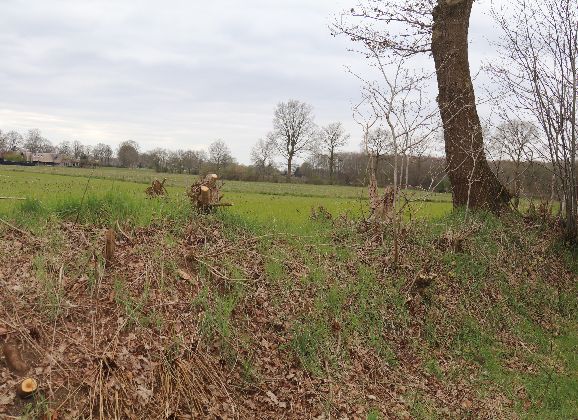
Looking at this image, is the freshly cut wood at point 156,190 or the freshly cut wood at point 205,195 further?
the freshly cut wood at point 156,190

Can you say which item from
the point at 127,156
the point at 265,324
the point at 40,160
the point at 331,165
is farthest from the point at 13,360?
the point at 127,156

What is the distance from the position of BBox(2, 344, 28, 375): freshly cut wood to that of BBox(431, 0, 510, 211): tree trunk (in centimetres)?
871

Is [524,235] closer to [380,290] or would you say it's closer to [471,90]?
[471,90]

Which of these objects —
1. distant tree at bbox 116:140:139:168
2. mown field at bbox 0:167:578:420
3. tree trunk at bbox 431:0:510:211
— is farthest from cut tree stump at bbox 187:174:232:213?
distant tree at bbox 116:140:139:168

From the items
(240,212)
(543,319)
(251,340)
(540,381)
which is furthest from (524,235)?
(251,340)

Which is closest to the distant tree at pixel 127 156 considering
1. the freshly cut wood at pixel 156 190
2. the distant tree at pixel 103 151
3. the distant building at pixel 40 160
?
the distant tree at pixel 103 151

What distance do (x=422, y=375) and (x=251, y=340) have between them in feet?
7.39

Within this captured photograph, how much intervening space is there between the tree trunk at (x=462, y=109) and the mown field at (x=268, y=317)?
1622mm

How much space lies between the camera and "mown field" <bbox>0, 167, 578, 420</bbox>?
16.0 feet

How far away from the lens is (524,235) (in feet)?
33.2

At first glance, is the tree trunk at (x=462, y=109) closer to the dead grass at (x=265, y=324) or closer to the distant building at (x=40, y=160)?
the dead grass at (x=265, y=324)

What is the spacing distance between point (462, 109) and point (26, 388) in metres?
9.44

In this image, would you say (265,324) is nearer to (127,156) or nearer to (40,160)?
(40,160)

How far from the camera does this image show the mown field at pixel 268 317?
4887 mm
